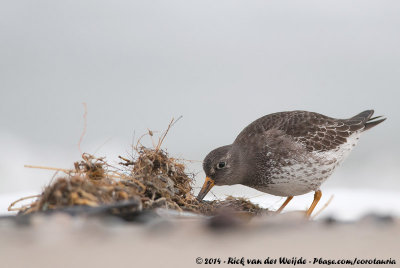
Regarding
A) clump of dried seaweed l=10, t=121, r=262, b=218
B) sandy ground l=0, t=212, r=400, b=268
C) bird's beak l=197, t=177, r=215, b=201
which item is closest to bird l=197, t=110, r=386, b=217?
bird's beak l=197, t=177, r=215, b=201

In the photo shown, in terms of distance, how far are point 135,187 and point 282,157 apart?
174cm

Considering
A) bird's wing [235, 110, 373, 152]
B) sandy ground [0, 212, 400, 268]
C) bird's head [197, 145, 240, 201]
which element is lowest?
sandy ground [0, 212, 400, 268]

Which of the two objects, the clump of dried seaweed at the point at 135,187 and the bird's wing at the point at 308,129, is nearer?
the clump of dried seaweed at the point at 135,187

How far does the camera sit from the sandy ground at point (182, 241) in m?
2.05

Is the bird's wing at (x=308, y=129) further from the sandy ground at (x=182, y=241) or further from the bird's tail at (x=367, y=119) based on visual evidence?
the sandy ground at (x=182, y=241)

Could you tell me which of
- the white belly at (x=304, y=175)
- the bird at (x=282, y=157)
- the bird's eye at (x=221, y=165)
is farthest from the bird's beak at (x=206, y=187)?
the white belly at (x=304, y=175)

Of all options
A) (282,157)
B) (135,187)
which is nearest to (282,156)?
(282,157)

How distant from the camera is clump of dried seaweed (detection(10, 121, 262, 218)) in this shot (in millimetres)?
2533

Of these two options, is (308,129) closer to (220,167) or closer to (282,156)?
(282,156)

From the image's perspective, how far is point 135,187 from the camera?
3154mm

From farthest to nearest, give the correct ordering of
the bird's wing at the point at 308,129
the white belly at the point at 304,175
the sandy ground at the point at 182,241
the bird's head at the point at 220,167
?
the bird's wing at the point at 308,129 < the bird's head at the point at 220,167 < the white belly at the point at 304,175 < the sandy ground at the point at 182,241

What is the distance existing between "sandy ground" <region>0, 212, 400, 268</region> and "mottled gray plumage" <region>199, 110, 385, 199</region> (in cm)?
200

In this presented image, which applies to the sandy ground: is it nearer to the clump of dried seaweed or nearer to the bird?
the clump of dried seaweed

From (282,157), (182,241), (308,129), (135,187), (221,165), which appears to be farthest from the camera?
(308,129)
